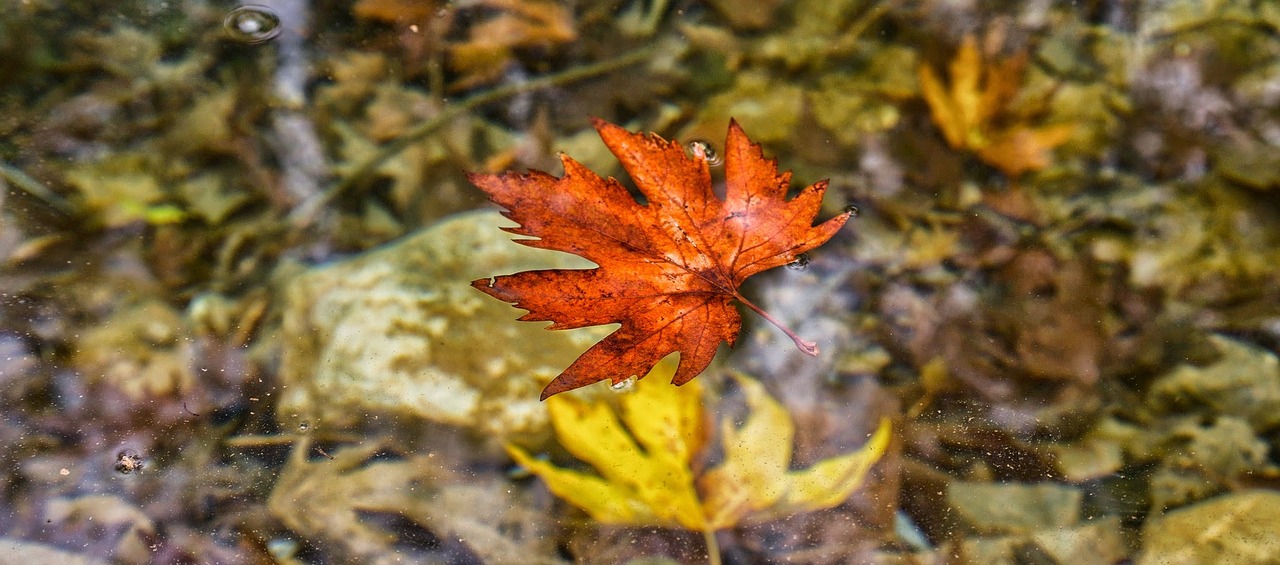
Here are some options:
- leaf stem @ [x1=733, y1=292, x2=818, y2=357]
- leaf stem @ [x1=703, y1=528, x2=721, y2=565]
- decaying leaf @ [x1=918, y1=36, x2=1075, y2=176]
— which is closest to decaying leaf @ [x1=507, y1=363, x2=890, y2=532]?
leaf stem @ [x1=703, y1=528, x2=721, y2=565]

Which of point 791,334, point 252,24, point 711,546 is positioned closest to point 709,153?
point 791,334

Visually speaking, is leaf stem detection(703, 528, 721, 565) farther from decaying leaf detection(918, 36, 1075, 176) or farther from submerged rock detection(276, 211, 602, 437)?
decaying leaf detection(918, 36, 1075, 176)

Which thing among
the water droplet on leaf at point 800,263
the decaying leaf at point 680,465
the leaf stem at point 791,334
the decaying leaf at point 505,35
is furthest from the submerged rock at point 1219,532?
the decaying leaf at point 505,35

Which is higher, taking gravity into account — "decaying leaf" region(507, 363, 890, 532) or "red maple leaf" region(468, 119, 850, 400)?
"red maple leaf" region(468, 119, 850, 400)

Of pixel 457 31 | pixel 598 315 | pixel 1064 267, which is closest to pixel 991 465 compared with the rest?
pixel 1064 267

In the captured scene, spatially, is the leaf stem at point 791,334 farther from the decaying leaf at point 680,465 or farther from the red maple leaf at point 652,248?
the decaying leaf at point 680,465

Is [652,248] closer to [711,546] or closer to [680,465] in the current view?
[680,465]
